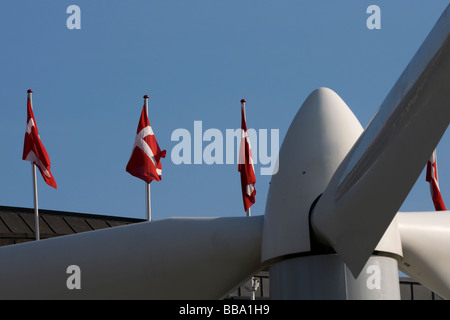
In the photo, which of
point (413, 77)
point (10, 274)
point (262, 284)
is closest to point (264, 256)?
point (10, 274)

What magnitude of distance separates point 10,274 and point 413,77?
6244mm

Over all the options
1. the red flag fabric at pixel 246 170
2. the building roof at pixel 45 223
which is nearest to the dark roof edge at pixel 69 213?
the building roof at pixel 45 223

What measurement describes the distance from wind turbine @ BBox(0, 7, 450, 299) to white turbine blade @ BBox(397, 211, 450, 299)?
1 cm

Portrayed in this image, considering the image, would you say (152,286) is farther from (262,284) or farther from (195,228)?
(262,284)

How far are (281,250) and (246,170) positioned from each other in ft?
59.2

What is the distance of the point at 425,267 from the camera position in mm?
11969

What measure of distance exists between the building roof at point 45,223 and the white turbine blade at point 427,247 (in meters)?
28.1

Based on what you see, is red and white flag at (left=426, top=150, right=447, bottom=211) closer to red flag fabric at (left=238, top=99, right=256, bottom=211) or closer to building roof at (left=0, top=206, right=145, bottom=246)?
red flag fabric at (left=238, top=99, right=256, bottom=211)

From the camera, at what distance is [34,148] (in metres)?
28.0

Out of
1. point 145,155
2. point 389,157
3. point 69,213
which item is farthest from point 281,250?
point 69,213

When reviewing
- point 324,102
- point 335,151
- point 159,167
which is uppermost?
point 159,167

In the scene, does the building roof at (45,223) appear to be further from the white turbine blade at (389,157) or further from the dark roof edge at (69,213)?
the white turbine blade at (389,157)

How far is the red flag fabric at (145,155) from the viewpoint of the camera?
2658 centimetres

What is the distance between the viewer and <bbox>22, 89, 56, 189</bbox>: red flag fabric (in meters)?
28.0
